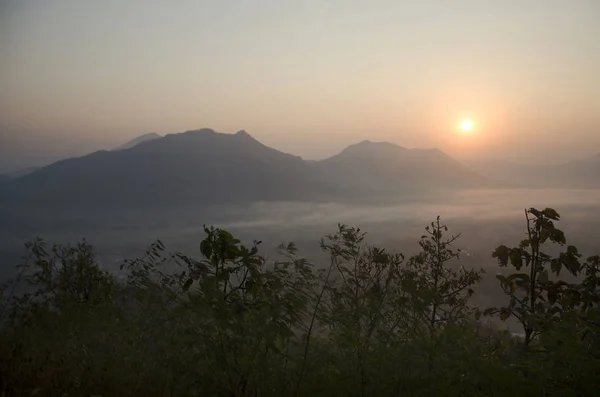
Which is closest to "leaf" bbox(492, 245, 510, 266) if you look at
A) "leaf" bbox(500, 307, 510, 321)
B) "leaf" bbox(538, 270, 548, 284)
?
"leaf" bbox(538, 270, 548, 284)

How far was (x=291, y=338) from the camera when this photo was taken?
19.7 feet

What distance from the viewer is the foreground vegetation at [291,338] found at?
5.26 meters

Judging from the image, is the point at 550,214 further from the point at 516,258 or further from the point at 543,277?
the point at 543,277

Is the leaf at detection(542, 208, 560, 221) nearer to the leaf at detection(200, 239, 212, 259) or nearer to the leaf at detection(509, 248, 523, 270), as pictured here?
the leaf at detection(509, 248, 523, 270)

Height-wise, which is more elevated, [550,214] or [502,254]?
[550,214]

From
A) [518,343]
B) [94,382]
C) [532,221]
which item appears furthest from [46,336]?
[532,221]

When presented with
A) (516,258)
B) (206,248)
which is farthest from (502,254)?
(206,248)

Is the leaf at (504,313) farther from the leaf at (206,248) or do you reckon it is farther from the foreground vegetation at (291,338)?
the leaf at (206,248)

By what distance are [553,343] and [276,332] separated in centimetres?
315

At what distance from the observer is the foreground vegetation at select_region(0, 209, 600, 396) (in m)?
5.26

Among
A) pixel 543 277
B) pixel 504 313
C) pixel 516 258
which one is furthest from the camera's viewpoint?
pixel 516 258

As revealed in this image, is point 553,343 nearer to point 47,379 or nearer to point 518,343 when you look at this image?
point 518,343

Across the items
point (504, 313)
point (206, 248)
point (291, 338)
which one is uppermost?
point (206, 248)

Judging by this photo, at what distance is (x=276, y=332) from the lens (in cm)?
525
